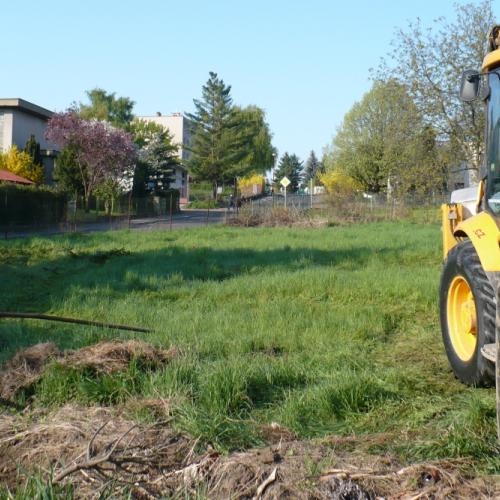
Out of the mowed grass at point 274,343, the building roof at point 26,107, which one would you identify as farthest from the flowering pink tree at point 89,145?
the mowed grass at point 274,343

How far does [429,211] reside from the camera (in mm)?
38500

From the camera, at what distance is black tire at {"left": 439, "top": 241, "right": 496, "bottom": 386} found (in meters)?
5.62

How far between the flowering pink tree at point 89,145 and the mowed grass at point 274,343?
98.8ft

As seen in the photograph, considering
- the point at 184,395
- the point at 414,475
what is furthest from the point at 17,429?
the point at 414,475

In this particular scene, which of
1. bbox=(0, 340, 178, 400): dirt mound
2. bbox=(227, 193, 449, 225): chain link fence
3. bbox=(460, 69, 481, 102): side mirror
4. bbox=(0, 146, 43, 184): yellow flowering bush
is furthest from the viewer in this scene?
bbox=(0, 146, 43, 184): yellow flowering bush

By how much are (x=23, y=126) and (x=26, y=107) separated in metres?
1.83

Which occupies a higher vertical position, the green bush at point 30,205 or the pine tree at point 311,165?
the pine tree at point 311,165

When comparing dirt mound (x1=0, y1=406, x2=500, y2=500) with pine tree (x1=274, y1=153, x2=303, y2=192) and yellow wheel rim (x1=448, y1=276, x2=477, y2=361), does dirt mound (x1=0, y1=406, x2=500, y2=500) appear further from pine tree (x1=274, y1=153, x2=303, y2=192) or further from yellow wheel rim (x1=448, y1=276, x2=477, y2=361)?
A: pine tree (x1=274, y1=153, x2=303, y2=192)

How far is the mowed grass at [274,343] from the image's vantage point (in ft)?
16.0

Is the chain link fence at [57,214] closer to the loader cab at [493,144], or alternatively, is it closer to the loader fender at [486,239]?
the loader cab at [493,144]

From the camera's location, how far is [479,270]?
5.98m

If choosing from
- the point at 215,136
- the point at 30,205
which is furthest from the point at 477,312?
the point at 215,136

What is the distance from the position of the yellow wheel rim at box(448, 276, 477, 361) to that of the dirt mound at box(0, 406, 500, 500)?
7.98 ft

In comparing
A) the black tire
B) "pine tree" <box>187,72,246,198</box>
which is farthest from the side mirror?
"pine tree" <box>187,72,246,198</box>
